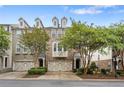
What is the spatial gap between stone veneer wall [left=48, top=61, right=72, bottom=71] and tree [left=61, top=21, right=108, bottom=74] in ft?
34.3

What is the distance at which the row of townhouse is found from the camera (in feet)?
141

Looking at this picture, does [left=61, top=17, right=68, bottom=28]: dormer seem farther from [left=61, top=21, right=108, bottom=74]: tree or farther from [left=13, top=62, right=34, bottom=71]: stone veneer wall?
[left=61, top=21, right=108, bottom=74]: tree

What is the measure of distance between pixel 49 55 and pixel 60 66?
7.26ft

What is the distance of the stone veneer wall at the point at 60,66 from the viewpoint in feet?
144

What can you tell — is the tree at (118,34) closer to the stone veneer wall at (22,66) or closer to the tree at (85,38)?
the tree at (85,38)

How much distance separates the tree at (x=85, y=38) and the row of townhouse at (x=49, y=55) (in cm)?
966

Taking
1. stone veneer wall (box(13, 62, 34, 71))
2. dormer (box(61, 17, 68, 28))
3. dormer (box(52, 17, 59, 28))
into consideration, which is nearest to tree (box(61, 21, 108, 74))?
stone veneer wall (box(13, 62, 34, 71))

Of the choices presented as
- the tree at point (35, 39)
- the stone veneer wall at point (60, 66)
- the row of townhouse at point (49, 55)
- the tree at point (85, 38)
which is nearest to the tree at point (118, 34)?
the tree at point (85, 38)

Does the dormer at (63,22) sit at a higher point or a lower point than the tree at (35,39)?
higher

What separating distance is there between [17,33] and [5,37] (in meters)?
9.97

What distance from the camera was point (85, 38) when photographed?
31562 mm

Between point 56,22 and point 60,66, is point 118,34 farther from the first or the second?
point 56,22
